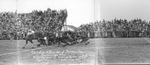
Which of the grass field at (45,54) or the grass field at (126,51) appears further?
the grass field at (45,54)

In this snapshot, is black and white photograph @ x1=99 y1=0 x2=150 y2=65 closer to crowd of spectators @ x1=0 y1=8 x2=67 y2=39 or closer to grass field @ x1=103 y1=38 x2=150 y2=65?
grass field @ x1=103 y1=38 x2=150 y2=65

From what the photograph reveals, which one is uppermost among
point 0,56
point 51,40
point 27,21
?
point 27,21

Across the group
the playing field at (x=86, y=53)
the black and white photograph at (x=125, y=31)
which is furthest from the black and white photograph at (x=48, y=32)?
the black and white photograph at (x=125, y=31)

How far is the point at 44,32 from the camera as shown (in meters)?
4.12

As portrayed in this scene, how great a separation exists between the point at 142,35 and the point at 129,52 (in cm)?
36

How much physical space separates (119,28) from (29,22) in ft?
4.87

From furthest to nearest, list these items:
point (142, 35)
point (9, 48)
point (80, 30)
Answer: point (9, 48), point (80, 30), point (142, 35)

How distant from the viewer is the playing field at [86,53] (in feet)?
12.7

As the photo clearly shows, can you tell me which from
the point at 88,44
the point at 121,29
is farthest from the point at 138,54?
the point at 88,44

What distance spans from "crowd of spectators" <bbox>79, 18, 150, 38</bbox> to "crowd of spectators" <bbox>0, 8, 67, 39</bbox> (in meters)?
0.47

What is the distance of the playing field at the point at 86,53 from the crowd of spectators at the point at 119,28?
82 millimetres

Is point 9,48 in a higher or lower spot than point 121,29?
lower

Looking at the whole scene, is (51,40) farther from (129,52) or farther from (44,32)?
(129,52)

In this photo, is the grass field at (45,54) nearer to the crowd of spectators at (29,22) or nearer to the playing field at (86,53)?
the playing field at (86,53)
